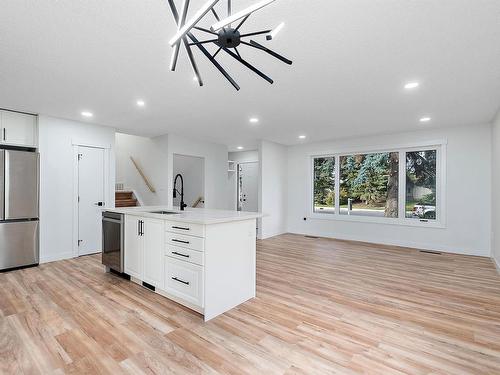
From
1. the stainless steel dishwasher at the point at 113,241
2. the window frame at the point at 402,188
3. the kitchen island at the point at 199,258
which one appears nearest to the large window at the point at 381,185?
the window frame at the point at 402,188

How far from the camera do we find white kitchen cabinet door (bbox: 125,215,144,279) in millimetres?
3230

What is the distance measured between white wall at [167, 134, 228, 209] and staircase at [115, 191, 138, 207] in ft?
3.88

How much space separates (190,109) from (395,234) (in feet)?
16.7

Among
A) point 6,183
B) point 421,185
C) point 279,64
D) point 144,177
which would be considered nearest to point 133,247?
point 6,183

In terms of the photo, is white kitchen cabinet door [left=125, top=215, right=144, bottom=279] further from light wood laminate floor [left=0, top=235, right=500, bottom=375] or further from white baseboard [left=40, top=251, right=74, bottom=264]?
white baseboard [left=40, top=251, right=74, bottom=264]

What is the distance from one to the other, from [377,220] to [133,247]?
5.24 m

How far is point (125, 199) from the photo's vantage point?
6.60 meters

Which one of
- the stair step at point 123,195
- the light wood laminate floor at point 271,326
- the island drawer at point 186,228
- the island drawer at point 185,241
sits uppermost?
the stair step at point 123,195

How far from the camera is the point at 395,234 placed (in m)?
5.83

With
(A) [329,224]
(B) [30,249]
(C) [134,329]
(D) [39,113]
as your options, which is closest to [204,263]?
(C) [134,329]

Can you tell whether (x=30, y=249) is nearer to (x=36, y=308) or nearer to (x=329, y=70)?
(x=36, y=308)

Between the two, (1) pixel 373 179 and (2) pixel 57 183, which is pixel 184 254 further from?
(1) pixel 373 179

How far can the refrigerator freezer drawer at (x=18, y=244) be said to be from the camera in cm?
394

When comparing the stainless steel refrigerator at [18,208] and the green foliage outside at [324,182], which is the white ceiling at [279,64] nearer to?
the stainless steel refrigerator at [18,208]
